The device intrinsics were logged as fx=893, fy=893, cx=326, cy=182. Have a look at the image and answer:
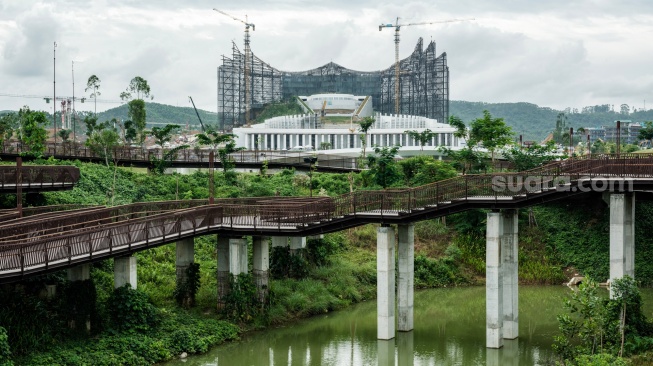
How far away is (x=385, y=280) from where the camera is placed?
3625cm

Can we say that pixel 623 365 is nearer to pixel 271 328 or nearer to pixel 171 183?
pixel 271 328

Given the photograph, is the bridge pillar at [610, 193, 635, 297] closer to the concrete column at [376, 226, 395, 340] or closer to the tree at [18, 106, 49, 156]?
the concrete column at [376, 226, 395, 340]

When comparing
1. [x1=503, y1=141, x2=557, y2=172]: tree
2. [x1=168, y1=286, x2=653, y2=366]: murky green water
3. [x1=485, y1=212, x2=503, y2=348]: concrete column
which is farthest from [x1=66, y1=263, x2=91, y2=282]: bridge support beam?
[x1=503, y1=141, x2=557, y2=172]: tree

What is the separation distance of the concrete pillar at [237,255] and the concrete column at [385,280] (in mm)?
6035

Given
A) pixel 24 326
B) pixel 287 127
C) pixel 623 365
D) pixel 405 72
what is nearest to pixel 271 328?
pixel 24 326

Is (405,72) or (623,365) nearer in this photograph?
(623,365)

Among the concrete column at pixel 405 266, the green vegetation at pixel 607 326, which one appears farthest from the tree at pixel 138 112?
the green vegetation at pixel 607 326

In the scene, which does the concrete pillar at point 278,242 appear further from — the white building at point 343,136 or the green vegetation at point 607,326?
the white building at point 343,136

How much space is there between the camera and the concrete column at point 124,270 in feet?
111

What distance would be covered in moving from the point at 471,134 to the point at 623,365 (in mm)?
38629

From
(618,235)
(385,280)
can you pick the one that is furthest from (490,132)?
(385,280)

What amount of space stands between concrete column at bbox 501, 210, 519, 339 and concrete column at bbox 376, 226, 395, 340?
4.62 meters

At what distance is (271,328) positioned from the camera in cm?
3978

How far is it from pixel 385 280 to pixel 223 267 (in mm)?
7629
